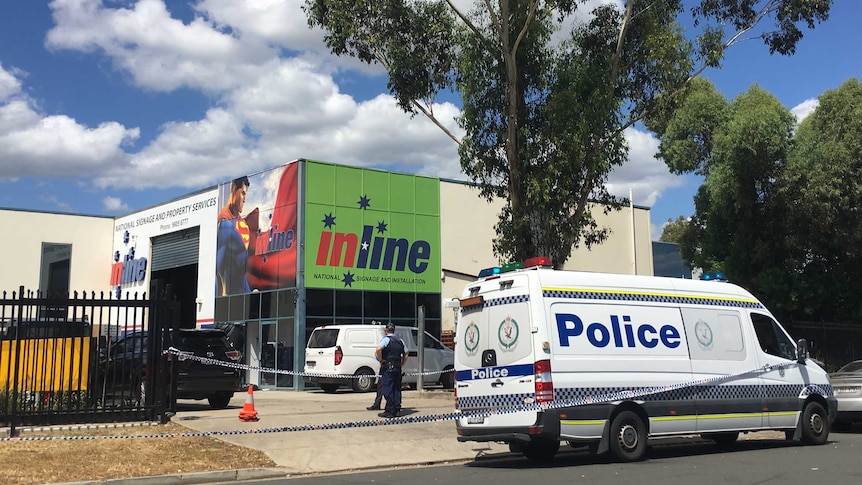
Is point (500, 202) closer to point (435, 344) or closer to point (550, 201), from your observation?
point (435, 344)

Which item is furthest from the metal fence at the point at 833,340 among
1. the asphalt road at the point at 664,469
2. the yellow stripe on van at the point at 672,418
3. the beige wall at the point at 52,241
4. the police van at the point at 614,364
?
the beige wall at the point at 52,241

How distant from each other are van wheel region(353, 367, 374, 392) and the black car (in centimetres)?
602

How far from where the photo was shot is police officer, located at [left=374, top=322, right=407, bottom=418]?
1452cm

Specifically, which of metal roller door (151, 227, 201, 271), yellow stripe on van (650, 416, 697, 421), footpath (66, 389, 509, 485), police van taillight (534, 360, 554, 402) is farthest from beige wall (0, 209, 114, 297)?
yellow stripe on van (650, 416, 697, 421)

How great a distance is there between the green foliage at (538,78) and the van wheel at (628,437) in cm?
691

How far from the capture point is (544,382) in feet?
33.0

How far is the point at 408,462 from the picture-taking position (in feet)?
37.8

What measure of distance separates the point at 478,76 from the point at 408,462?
10.1 meters

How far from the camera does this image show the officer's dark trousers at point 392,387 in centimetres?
1464

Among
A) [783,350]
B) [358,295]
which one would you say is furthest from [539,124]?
[358,295]

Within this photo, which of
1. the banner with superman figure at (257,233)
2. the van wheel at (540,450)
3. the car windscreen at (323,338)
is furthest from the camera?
the banner with superman figure at (257,233)

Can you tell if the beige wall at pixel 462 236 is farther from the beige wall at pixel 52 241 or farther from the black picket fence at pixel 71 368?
the beige wall at pixel 52 241

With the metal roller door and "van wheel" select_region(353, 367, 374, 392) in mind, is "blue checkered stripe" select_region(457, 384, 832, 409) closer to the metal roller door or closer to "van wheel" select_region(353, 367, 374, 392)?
"van wheel" select_region(353, 367, 374, 392)

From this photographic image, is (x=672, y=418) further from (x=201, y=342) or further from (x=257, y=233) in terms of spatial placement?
(x=257, y=233)
